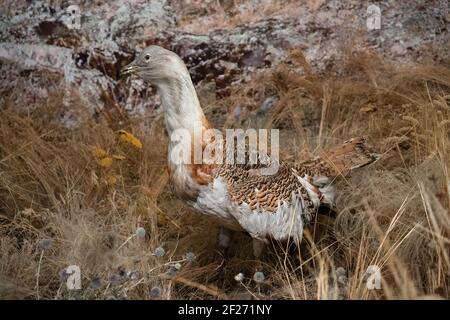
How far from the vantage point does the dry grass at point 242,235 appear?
2.95 m

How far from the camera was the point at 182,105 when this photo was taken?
9.82 feet

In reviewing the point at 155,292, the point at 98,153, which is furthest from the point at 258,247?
the point at 98,153

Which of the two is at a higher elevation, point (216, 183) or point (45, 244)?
point (216, 183)

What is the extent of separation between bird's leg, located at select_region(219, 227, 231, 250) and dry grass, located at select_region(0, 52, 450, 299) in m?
0.06

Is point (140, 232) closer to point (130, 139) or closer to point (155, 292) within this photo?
point (155, 292)

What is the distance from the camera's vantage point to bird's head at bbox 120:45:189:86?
2.99m

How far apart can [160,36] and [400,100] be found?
1.60m

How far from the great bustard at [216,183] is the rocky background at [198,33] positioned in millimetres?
1559

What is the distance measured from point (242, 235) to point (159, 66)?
3.26ft

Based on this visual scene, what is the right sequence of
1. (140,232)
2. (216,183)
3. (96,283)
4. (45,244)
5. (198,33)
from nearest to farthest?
(96,283), (216,183), (45,244), (140,232), (198,33)

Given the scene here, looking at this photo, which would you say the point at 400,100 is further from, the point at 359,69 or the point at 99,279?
the point at 99,279

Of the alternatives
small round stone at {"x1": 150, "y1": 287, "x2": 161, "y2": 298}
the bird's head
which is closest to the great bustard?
the bird's head

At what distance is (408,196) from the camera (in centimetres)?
319

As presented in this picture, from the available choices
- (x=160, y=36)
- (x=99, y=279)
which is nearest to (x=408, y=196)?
(x=99, y=279)
